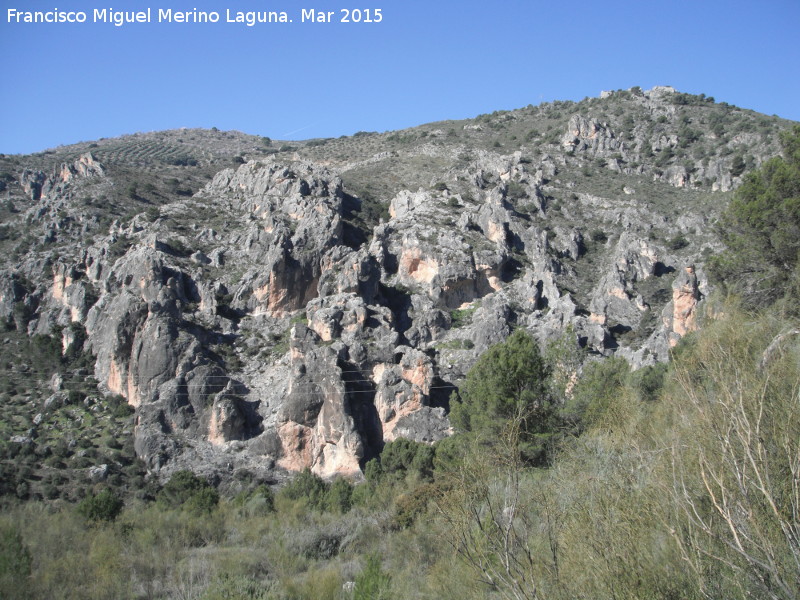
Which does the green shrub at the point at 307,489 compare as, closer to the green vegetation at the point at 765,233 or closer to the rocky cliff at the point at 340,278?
the rocky cliff at the point at 340,278

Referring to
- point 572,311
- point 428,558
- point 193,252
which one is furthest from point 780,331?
point 193,252

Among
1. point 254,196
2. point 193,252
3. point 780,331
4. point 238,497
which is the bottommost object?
point 238,497

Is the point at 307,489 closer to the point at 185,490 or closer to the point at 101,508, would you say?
the point at 185,490

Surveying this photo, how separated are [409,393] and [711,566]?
2946cm

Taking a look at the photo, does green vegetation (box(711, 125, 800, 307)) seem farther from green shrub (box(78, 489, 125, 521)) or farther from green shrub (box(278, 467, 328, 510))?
green shrub (box(78, 489, 125, 521))

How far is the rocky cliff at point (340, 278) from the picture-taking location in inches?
1387

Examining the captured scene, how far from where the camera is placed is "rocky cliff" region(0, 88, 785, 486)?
3522 cm

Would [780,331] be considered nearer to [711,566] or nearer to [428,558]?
[711,566]

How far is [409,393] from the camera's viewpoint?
1384 inches

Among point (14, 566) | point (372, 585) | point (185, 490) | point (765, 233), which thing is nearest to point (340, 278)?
point (185, 490)

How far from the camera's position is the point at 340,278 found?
42.9 meters

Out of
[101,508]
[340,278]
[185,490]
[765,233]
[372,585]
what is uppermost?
[340,278]

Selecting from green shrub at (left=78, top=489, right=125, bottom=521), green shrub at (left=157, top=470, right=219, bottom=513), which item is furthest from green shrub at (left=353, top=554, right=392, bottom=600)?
green shrub at (left=157, top=470, right=219, bottom=513)

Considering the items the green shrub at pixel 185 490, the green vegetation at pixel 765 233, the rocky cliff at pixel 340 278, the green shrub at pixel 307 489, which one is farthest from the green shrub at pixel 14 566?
the rocky cliff at pixel 340 278
